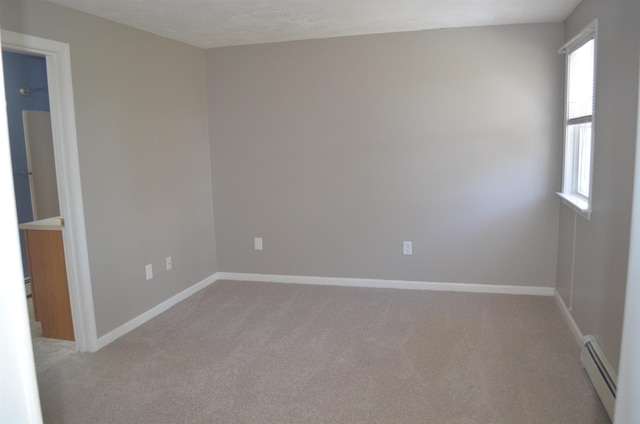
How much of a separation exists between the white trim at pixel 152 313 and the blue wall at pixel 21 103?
1503 millimetres

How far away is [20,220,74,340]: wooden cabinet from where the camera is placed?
321cm

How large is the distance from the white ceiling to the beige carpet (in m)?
2.23

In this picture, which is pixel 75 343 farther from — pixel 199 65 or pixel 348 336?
pixel 199 65

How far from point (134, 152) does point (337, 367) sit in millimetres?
2175

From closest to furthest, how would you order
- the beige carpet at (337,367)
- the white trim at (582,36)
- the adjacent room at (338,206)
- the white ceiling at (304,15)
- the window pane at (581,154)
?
the beige carpet at (337,367) < the adjacent room at (338,206) < the white trim at (582,36) < the white ceiling at (304,15) < the window pane at (581,154)

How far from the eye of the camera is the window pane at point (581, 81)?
3.03 metres

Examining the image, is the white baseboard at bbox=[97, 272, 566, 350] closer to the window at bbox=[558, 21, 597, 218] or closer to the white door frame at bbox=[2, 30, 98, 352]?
the white door frame at bbox=[2, 30, 98, 352]

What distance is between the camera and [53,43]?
9.14 feet

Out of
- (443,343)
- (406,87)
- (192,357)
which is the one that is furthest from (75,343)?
(406,87)

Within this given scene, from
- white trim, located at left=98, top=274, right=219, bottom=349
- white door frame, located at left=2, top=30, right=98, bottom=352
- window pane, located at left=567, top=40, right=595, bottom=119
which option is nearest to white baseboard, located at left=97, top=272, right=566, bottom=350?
white trim, located at left=98, top=274, right=219, bottom=349

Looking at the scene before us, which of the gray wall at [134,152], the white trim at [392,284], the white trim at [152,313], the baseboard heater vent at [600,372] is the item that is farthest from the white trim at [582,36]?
the white trim at [152,313]

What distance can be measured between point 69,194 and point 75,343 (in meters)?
1.05

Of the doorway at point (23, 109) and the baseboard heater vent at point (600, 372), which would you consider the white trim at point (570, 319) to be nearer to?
the baseboard heater vent at point (600, 372)

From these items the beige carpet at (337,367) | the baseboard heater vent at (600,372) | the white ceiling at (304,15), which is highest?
the white ceiling at (304,15)
